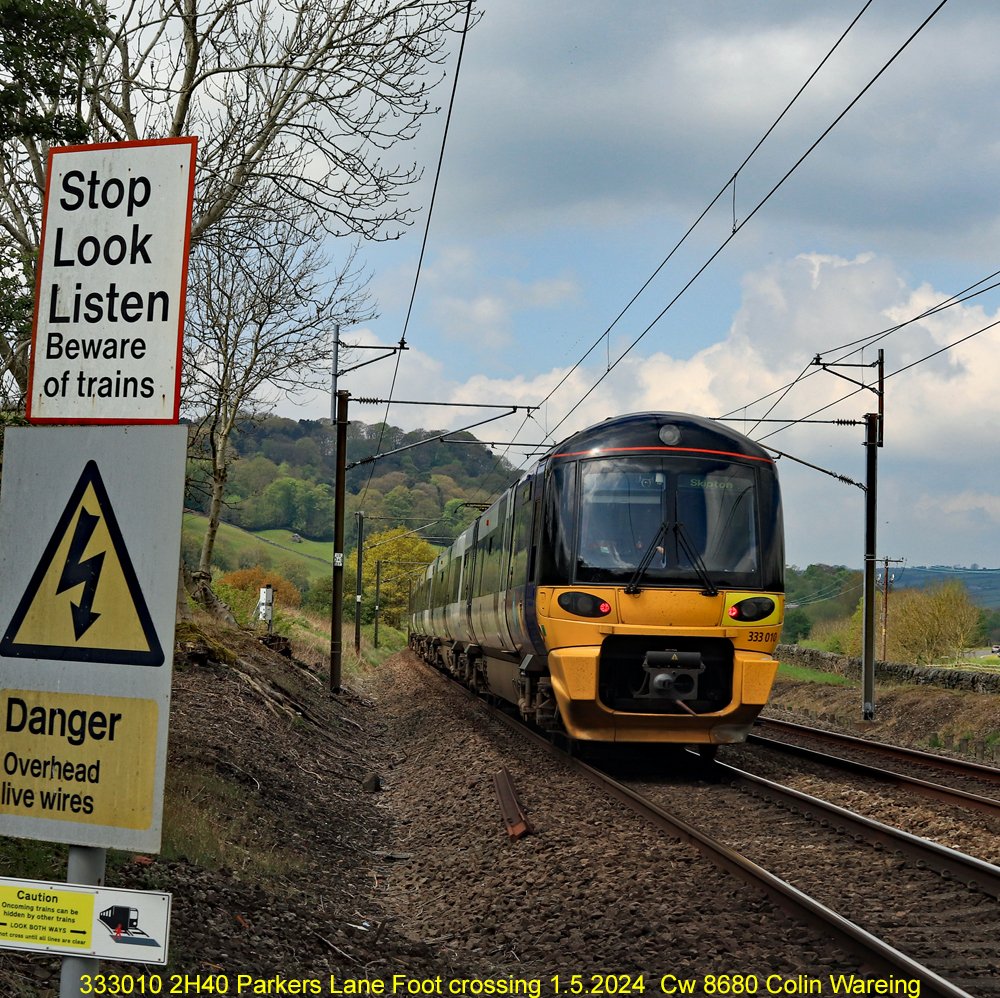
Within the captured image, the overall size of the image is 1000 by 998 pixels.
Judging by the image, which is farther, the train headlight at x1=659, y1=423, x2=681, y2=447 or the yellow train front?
the train headlight at x1=659, y1=423, x2=681, y2=447

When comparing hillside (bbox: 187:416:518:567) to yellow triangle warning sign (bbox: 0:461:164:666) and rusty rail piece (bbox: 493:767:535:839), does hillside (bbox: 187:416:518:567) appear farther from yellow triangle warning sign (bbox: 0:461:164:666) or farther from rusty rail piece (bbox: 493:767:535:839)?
yellow triangle warning sign (bbox: 0:461:164:666)

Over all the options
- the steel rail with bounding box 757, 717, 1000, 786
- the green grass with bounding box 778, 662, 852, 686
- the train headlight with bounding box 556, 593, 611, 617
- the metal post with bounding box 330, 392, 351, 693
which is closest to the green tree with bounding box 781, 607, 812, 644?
the green grass with bounding box 778, 662, 852, 686

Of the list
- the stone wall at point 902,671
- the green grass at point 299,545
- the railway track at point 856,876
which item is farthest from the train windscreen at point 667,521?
the green grass at point 299,545

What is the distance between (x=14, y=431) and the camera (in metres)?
2.88

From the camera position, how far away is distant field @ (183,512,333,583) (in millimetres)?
89812

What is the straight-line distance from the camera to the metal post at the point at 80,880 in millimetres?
2650

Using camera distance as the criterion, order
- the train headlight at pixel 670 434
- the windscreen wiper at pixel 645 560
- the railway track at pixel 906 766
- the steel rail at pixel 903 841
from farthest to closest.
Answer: the train headlight at pixel 670 434 < the windscreen wiper at pixel 645 560 < the railway track at pixel 906 766 < the steel rail at pixel 903 841

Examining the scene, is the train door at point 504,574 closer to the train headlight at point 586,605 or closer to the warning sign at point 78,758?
the train headlight at point 586,605

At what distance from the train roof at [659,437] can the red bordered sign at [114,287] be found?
8936 millimetres

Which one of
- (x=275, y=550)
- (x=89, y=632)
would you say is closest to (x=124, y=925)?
(x=89, y=632)

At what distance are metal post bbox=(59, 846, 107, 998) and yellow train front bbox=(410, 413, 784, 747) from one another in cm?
850

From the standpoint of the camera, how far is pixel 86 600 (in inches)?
109

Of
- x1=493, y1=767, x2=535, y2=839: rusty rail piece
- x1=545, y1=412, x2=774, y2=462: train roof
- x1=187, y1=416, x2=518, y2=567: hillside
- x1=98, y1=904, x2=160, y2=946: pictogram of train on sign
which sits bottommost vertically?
x1=493, y1=767, x2=535, y2=839: rusty rail piece

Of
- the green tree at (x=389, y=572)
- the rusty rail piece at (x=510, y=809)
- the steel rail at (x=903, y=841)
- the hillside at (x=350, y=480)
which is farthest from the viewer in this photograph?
the hillside at (x=350, y=480)
